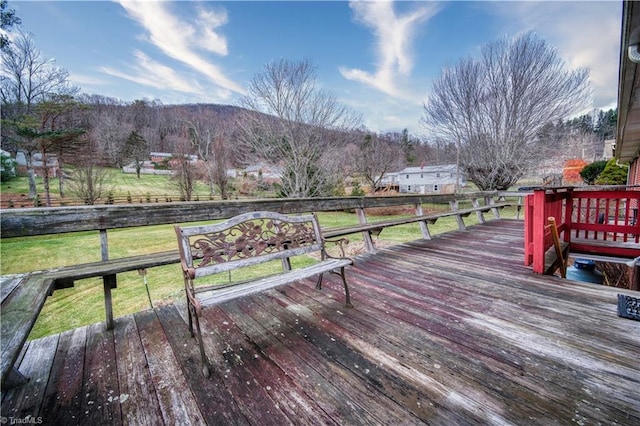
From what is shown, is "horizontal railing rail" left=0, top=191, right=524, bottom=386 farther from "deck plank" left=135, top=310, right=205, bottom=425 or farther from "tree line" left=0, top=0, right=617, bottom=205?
"tree line" left=0, top=0, right=617, bottom=205

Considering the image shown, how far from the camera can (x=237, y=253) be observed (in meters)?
2.12

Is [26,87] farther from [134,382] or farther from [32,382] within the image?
[134,382]

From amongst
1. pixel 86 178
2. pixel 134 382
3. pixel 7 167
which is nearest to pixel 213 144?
pixel 86 178

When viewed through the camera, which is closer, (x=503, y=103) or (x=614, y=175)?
(x=614, y=175)

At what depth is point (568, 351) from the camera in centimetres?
167

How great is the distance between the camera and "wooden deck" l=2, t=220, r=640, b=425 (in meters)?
1.25

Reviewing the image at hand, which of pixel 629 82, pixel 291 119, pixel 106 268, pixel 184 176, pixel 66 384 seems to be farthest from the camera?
pixel 184 176

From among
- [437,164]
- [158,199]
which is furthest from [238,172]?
[437,164]

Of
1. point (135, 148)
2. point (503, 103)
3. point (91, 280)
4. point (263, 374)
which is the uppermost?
point (135, 148)

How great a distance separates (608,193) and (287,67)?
1388 centimetres

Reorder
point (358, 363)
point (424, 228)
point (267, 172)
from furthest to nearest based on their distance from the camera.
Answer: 1. point (267, 172)
2. point (424, 228)
3. point (358, 363)

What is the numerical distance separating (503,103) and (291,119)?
1304cm

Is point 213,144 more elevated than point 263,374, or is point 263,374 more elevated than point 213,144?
point 213,144

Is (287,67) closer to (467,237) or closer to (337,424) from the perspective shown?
(467,237)
